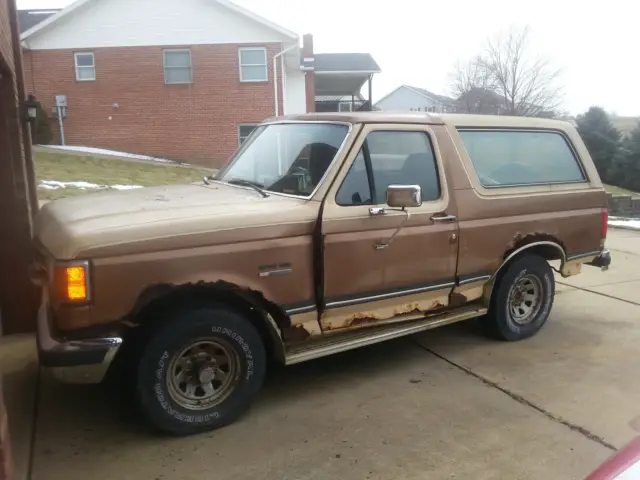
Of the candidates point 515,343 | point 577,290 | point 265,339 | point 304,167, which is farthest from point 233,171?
point 577,290

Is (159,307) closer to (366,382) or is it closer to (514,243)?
(366,382)

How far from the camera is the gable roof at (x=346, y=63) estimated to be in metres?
27.5

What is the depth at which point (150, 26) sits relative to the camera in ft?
77.8

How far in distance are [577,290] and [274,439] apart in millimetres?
5002

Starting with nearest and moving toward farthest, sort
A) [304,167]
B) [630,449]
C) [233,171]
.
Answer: [630,449]
[304,167]
[233,171]

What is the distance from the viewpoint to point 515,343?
555 cm

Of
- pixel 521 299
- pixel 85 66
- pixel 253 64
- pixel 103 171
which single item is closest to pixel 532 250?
pixel 521 299

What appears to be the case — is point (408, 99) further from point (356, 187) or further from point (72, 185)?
point (356, 187)

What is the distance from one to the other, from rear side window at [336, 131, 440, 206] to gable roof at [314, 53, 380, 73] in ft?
76.7

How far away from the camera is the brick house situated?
930 inches

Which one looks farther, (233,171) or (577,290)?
(577,290)

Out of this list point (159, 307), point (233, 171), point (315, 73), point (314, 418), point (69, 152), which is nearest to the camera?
point (159, 307)

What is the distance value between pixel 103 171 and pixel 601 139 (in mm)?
19499

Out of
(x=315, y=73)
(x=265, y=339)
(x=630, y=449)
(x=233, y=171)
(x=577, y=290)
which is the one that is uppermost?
(x=315, y=73)
